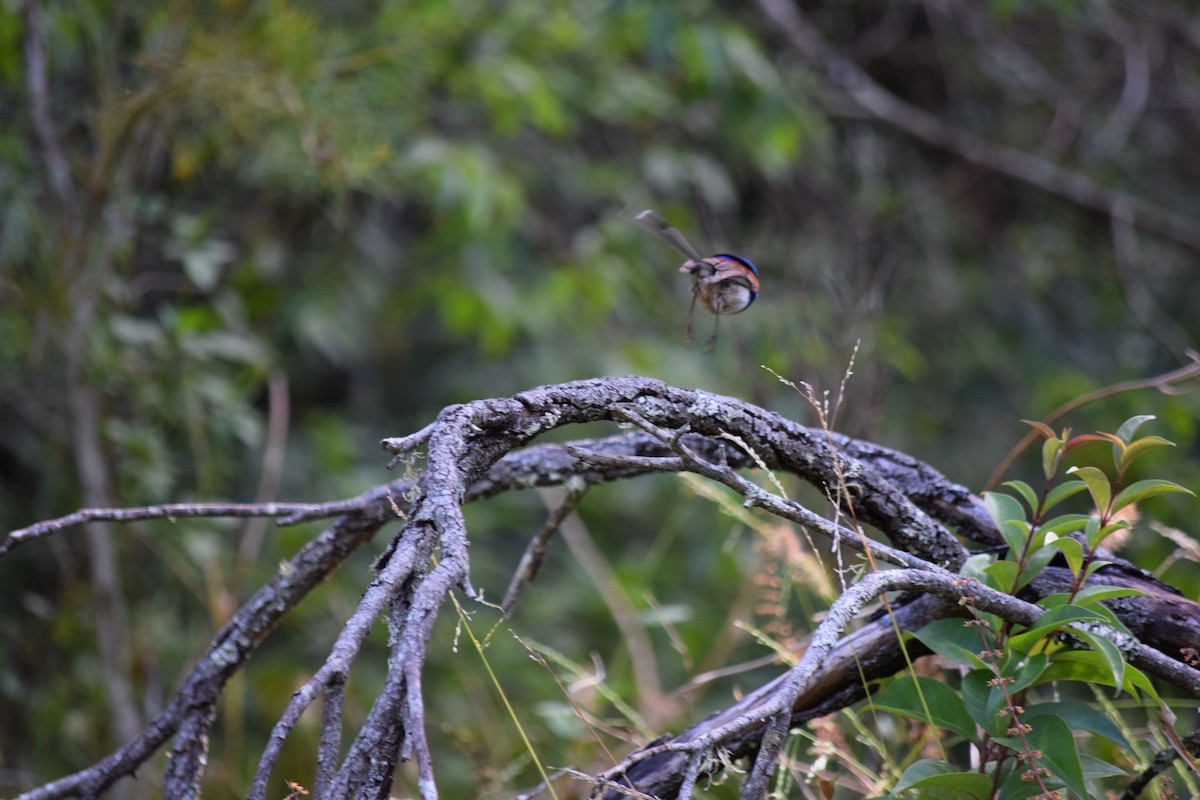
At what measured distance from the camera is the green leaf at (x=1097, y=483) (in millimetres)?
1079

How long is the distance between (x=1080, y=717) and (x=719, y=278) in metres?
0.67

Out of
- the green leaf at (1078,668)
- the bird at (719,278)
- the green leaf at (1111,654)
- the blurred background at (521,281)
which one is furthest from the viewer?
the blurred background at (521,281)

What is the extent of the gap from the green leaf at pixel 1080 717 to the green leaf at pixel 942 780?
0.32 feet

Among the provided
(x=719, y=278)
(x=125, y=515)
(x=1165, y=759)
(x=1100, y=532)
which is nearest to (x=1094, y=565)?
(x=1100, y=532)

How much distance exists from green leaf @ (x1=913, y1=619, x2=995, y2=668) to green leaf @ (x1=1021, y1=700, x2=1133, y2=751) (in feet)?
0.27

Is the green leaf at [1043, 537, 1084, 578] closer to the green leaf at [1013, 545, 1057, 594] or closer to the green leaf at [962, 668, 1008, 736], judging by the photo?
the green leaf at [1013, 545, 1057, 594]

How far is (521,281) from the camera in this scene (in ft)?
12.7

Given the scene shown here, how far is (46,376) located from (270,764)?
7.43ft

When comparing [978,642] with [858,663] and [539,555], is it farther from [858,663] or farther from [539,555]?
[539,555]

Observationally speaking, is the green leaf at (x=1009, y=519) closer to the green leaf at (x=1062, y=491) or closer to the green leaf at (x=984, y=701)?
the green leaf at (x=1062, y=491)

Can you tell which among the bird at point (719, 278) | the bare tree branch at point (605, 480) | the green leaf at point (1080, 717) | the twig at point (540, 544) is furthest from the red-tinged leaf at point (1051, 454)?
the twig at point (540, 544)

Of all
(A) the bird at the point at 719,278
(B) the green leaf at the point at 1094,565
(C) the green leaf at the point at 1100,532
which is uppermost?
(A) the bird at the point at 719,278

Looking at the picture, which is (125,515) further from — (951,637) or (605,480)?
(951,637)

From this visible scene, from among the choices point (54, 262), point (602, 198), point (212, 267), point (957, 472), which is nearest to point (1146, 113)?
point (957, 472)
